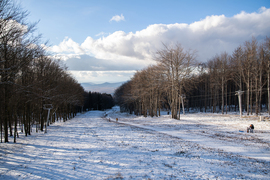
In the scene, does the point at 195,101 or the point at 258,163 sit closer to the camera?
the point at 258,163

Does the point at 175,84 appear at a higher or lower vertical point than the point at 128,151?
higher

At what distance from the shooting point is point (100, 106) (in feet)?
416

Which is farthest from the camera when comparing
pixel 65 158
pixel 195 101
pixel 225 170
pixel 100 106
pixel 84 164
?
pixel 100 106

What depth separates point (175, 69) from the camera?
1261 inches

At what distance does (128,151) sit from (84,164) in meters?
3.22

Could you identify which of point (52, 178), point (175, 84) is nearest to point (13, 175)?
point (52, 178)

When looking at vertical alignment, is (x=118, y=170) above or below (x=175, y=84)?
below

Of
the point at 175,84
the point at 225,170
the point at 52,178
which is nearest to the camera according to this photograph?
the point at 52,178

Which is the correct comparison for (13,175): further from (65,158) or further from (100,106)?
(100,106)

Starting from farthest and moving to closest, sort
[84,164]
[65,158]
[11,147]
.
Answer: [11,147]
[65,158]
[84,164]

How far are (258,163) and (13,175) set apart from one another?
12.4 m

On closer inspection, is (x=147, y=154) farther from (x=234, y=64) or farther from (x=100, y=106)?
(x=100, y=106)

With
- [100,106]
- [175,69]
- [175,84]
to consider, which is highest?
[175,69]

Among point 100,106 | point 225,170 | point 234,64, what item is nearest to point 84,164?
point 225,170
